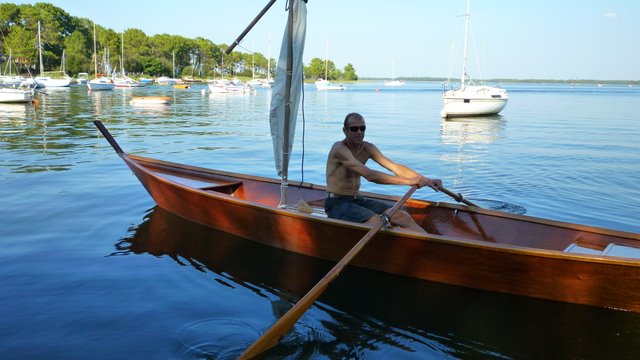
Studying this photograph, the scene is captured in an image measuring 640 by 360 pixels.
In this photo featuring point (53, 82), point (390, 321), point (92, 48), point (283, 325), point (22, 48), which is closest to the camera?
point (283, 325)

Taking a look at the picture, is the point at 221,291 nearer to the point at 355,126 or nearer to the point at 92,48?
the point at 355,126

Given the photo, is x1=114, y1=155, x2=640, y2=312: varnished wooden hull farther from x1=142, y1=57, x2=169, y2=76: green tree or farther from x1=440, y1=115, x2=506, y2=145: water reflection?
x1=142, y1=57, x2=169, y2=76: green tree

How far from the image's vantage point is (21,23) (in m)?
95.8

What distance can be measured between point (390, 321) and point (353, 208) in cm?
150

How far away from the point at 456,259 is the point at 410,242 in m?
0.54

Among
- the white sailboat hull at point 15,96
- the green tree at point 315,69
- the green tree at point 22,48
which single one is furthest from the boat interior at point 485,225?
the green tree at point 315,69

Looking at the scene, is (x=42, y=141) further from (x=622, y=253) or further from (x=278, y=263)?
(x=622, y=253)

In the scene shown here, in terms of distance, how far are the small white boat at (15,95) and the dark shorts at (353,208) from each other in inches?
1435

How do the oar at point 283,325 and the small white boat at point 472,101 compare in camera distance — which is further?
the small white boat at point 472,101

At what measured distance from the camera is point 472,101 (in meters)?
33.8

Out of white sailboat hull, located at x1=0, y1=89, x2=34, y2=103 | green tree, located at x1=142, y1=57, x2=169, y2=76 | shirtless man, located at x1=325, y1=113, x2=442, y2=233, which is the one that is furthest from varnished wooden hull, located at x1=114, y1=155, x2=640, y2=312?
green tree, located at x1=142, y1=57, x2=169, y2=76

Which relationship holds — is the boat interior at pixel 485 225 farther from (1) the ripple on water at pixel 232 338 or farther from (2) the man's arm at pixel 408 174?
(1) the ripple on water at pixel 232 338

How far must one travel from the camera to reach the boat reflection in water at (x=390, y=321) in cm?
501

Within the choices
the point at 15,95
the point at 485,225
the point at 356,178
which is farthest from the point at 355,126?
the point at 15,95
